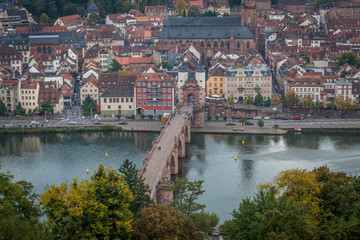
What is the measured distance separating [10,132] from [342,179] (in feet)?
96.4

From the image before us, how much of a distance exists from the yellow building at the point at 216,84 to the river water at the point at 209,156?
27.1 feet

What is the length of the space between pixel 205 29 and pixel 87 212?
181ft

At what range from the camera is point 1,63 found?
65.9 metres

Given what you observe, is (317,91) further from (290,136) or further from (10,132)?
(10,132)

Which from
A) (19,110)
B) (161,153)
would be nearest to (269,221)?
(161,153)

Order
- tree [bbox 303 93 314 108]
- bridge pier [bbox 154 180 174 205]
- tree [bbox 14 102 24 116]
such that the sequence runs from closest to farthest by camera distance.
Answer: bridge pier [bbox 154 180 174 205]
tree [bbox 14 102 24 116]
tree [bbox 303 93 314 108]

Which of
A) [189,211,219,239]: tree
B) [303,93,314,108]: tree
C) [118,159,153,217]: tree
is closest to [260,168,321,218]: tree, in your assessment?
[189,211,219,239]: tree

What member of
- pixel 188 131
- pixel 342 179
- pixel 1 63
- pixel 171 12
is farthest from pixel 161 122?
pixel 171 12

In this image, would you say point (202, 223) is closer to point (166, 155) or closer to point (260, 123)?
point (166, 155)

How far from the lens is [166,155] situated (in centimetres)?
3988

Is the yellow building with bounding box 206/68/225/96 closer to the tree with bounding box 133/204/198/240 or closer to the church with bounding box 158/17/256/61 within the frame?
the church with bounding box 158/17/256/61

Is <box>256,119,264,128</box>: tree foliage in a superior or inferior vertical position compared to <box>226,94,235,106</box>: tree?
inferior

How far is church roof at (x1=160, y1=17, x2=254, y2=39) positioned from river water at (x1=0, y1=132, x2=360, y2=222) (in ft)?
85.5

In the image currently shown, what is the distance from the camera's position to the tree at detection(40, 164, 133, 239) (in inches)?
909
